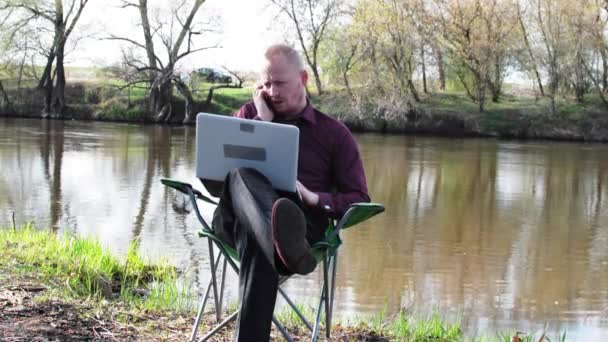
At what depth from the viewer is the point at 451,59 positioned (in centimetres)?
3083

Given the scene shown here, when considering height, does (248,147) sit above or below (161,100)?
below

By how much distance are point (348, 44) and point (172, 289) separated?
26525mm

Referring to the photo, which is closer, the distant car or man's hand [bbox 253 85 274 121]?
man's hand [bbox 253 85 274 121]

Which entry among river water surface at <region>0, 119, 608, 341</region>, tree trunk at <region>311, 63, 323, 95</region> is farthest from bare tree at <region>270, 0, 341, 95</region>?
river water surface at <region>0, 119, 608, 341</region>

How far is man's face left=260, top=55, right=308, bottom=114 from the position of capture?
2.96m

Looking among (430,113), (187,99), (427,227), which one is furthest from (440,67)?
(427,227)

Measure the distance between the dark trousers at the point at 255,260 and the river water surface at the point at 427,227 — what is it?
1.79 metres

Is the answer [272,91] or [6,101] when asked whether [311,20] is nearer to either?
[6,101]

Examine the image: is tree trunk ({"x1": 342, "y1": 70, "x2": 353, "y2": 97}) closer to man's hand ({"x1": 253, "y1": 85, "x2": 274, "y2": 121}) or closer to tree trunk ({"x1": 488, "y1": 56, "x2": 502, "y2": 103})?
tree trunk ({"x1": 488, "y1": 56, "x2": 502, "y2": 103})

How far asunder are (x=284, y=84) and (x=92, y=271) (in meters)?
1.57

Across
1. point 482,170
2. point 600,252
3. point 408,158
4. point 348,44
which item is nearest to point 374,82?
point 348,44

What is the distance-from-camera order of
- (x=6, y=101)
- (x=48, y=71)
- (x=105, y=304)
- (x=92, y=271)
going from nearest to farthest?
(x=105, y=304) → (x=92, y=271) → (x=6, y=101) → (x=48, y=71)

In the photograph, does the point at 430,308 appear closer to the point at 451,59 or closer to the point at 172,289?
the point at 172,289

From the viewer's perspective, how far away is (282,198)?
2.39 metres
